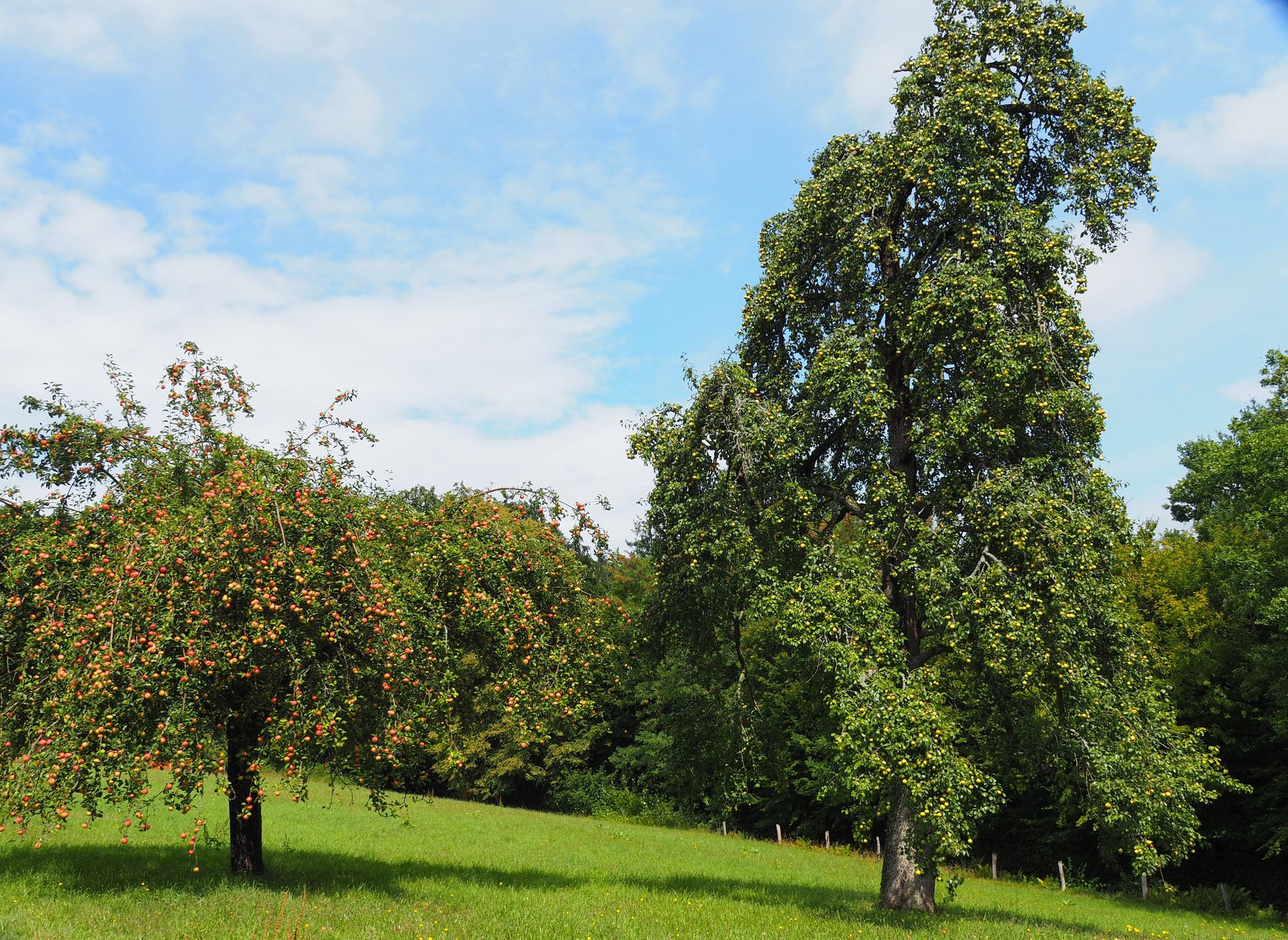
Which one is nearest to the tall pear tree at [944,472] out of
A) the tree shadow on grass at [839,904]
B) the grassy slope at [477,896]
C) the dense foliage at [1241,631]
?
the tree shadow on grass at [839,904]

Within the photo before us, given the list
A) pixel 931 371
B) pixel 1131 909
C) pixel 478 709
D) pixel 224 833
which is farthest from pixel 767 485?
pixel 1131 909

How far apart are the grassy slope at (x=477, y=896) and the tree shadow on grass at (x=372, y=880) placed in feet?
0.25

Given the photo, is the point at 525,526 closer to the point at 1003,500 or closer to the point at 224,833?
the point at 1003,500

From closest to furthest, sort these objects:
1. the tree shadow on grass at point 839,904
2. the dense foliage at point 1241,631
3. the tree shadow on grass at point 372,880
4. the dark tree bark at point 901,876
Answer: the tree shadow on grass at point 372,880
the tree shadow on grass at point 839,904
the dark tree bark at point 901,876
the dense foliage at point 1241,631

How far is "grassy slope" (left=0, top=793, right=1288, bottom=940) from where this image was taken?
39.3 ft

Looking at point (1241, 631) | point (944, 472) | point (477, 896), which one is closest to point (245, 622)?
point (477, 896)

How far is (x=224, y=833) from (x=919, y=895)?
19141 millimetres

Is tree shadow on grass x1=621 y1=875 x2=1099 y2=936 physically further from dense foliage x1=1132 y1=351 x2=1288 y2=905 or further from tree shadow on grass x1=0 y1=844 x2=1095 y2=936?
dense foliage x1=1132 y1=351 x2=1288 y2=905

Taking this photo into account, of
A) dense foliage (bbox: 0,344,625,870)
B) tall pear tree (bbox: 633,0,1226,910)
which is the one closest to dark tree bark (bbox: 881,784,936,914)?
tall pear tree (bbox: 633,0,1226,910)

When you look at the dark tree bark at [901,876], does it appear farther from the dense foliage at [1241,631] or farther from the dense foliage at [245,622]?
the dense foliage at [1241,631]

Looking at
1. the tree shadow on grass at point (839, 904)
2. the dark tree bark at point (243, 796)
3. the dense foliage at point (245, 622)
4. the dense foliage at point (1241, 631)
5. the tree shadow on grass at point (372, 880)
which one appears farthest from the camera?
the dense foliage at point (1241, 631)

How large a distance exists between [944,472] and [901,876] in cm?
826

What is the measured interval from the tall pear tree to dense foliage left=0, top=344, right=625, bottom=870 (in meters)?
3.75

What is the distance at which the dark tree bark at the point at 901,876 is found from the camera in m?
16.2
